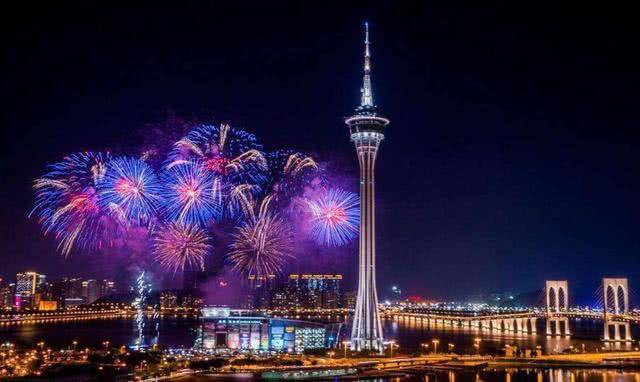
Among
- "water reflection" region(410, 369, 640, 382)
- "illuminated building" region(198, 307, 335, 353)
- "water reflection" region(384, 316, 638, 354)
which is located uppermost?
"illuminated building" region(198, 307, 335, 353)

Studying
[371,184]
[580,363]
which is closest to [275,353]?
[371,184]

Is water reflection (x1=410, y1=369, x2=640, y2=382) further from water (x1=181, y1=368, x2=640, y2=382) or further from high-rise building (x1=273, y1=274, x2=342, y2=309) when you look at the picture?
high-rise building (x1=273, y1=274, x2=342, y2=309)

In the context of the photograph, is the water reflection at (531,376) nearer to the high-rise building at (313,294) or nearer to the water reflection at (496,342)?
the water reflection at (496,342)

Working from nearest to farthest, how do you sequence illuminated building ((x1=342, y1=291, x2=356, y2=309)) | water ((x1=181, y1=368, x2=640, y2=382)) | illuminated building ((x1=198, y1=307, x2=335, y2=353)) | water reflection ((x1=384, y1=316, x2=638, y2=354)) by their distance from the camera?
water ((x1=181, y1=368, x2=640, y2=382)) < illuminated building ((x1=198, y1=307, x2=335, y2=353)) < water reflection ((x1=384, y1=316, x2=638, y2=354)) < illuminated building ((x1=342, y1=291, x2=356, y2=309))

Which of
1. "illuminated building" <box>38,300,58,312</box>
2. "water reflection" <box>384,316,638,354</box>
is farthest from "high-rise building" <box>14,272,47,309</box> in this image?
"water reflection" <box>384,316,638,354</box>

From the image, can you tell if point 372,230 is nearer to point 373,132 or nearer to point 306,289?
point 373,132

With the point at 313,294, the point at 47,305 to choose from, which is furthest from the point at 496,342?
the point at 47,305

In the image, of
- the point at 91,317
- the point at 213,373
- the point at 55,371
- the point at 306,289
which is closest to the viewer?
the point at 213,373

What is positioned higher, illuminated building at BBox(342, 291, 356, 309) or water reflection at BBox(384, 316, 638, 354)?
illuminated building at BBox(342, 291, 356, 309)

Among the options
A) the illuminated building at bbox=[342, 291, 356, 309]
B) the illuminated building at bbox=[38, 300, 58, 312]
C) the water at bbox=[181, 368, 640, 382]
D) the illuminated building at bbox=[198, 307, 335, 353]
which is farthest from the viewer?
the illuminated building at bbox=[38, 300, 58, 312]
